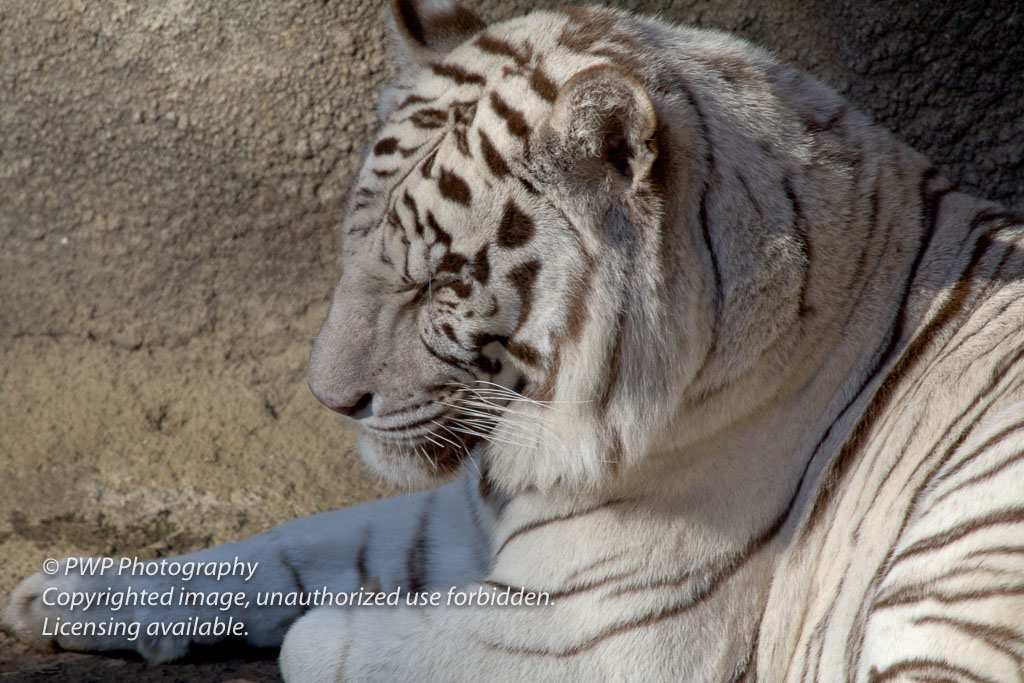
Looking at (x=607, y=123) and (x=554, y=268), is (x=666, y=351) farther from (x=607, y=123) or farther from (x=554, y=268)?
(x=607, y=123)

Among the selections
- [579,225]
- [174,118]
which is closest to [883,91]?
[579,225]

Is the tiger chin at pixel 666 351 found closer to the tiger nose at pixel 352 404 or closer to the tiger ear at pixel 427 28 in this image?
the tiger nose at pixel 352 404

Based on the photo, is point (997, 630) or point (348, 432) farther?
point (348, 432)

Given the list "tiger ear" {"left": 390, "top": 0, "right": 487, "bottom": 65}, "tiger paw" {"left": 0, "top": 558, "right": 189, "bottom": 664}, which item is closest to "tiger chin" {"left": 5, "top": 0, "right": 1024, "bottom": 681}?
"tiger ear" {"left": 390, "top": 0, "right": 487, "bottom": 65}

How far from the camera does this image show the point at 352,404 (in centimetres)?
150

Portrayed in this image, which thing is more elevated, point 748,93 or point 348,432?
point 748,93

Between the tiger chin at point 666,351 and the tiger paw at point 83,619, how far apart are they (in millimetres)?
364

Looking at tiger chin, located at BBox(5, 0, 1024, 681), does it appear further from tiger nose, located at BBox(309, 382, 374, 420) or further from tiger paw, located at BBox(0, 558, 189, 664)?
tiger paw, located at BBox(0, 558, 189, 664)

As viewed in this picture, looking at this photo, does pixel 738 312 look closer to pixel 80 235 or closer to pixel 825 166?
pixel 825 166

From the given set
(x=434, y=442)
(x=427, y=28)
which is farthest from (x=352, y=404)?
(x=427, y=28)

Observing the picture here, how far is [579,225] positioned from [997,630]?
721 millimetres

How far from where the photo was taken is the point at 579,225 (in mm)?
1376

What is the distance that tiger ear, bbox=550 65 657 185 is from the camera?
49.7 inches

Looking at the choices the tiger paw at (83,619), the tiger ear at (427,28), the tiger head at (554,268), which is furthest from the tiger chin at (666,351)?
the tiger paw at (83,619)
